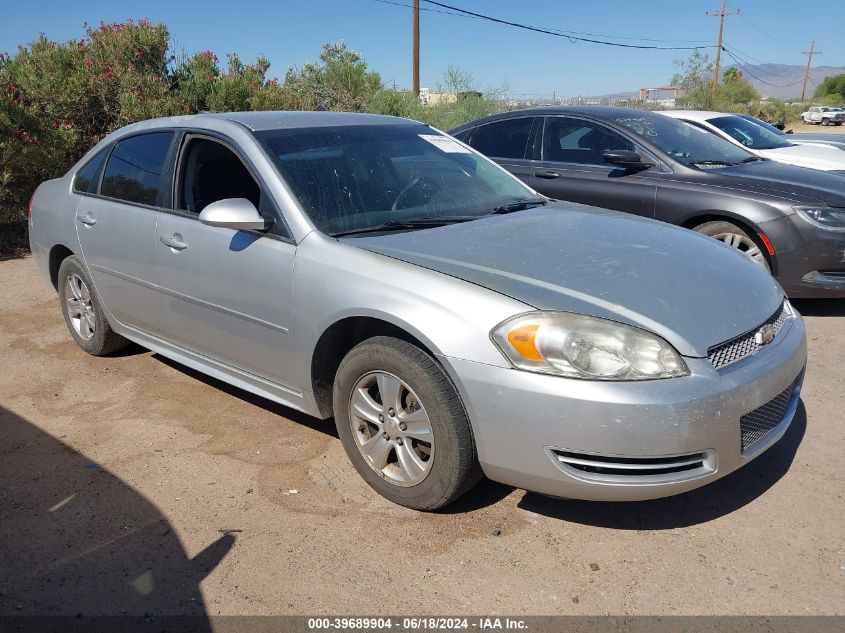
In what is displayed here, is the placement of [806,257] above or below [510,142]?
below

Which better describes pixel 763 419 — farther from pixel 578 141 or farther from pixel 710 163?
pixel 578 141

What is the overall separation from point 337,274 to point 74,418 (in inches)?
82.8

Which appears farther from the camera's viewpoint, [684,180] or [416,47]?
[416,47]

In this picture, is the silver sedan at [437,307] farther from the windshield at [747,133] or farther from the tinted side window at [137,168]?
the windshield at [747,133]

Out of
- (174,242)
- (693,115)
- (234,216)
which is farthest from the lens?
(693,115)

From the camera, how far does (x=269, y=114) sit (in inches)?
170

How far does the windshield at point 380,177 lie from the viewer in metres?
3.64

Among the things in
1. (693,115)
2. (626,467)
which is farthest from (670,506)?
(693,115)

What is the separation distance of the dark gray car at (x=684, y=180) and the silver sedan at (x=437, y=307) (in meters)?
2.27

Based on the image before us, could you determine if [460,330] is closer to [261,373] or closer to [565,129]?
[261,373]

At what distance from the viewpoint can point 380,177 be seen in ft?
12.8

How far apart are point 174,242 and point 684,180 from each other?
4225 mm

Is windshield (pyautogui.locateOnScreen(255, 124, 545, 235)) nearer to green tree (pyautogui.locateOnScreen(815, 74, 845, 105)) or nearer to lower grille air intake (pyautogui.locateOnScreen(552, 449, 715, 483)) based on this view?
lower grille air intake (pyautogui.locateOnScreen(552, 449, 715, 483))

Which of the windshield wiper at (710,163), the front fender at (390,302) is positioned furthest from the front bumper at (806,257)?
the front fender at (390,302)
